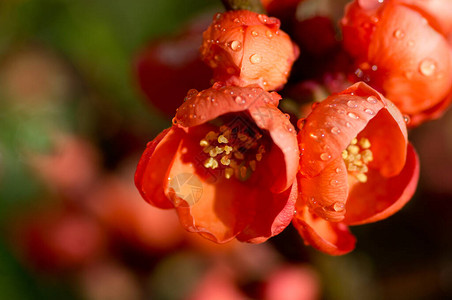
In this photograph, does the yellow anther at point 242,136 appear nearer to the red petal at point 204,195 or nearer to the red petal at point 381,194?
the red petal at point 204,195

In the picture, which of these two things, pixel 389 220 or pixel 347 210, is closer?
pixel 347 210

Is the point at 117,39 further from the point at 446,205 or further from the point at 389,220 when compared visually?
the point at 446,205

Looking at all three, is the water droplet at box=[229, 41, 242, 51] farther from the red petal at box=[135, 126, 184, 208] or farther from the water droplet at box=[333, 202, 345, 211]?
the water droplet at box=[333, 202, 345, 211]

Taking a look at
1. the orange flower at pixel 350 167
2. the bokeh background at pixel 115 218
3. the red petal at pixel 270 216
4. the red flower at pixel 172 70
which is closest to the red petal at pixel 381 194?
the orange flower at pixel 350 167

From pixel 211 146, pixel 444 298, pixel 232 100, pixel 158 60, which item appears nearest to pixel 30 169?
pixel 158 60

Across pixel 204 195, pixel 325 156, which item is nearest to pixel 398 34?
pixel 325 156

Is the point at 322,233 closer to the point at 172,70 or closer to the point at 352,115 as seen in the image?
the point at 352,115
